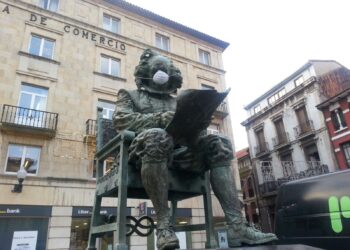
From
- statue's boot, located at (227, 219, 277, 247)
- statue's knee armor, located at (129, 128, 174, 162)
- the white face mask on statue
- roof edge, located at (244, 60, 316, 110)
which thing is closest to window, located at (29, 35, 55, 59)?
the white face mask on statue

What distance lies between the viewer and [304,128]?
23.2 metres

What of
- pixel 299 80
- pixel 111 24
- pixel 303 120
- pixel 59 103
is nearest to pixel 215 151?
pixel 59 103

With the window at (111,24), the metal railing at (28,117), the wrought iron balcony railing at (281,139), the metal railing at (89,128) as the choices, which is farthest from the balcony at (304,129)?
the metal railing at (28,117)

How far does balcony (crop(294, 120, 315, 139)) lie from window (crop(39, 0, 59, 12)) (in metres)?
18.6

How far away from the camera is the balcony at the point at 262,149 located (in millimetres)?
26906

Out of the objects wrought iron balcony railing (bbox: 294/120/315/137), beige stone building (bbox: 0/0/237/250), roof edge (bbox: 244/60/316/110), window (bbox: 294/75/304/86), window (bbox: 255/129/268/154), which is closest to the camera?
beige stone building (bbox: 0/0/237/250)

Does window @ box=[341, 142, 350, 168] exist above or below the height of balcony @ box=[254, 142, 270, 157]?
below

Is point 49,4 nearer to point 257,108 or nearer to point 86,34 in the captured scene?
point 86,34

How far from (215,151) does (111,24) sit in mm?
16401

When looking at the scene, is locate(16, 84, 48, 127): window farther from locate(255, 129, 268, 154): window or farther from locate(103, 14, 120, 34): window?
locate(255, 129, 268, 154): window

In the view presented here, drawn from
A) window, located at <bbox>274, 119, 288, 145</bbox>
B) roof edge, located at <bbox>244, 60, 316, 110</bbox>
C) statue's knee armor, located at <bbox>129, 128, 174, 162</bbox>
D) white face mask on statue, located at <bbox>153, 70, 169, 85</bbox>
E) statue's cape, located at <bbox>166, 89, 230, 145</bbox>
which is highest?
roof edge, located at <bbox>244, 60, 316, 110</bbox>

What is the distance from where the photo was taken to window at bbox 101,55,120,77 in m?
15.6

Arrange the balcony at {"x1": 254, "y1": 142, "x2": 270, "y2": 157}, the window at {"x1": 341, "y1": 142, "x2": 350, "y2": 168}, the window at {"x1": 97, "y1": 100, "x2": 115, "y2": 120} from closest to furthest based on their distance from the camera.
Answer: the window at {"x1": 97, "y1": 100, "x2": 115, "y2": 120} → the window at {"x1": 341, "y1": 142, "x2": 350, "y2": 168} → the balcony at {"x1": 254, "y1": 142, "x2": 270, "y2": 157}

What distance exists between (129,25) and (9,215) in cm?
1169
